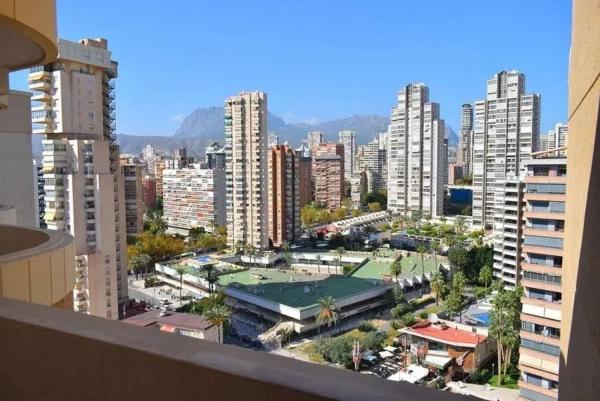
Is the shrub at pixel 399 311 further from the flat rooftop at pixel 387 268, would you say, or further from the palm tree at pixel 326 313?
the flat rooftop at pixel 387 268

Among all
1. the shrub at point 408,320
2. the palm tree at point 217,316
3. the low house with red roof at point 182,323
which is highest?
the palm tree at point 217,316

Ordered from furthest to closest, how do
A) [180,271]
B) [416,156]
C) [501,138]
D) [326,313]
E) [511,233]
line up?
1. [416,156]
2. [501,138]
3. [180,271]
4. [511,233]
5. [326,313]

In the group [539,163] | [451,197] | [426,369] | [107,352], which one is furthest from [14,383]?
[451,197]

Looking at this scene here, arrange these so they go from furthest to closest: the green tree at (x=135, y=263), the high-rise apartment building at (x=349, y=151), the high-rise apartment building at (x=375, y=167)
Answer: the high-rise apartment building at (x=349, y=151), the high-rise apartment building at (x=375, y=167), the green tree at (x=135, y=263)

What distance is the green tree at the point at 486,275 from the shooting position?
2117 centimetres

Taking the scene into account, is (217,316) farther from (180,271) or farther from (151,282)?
(151,282)

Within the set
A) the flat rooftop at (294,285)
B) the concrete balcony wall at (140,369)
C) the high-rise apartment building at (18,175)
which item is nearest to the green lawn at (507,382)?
the flat rooftop at (294,285)

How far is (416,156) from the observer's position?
1393 inches

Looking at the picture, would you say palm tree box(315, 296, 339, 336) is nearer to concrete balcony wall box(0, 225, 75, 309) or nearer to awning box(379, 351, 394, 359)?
awning box(379, 351, 394, 359)

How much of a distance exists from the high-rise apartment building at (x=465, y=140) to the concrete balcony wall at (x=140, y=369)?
54.1 metres

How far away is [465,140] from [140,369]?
66711 millimetres

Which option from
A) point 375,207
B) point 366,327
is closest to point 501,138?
point 375,207

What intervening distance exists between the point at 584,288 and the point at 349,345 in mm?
13518

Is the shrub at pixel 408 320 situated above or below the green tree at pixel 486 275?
below
